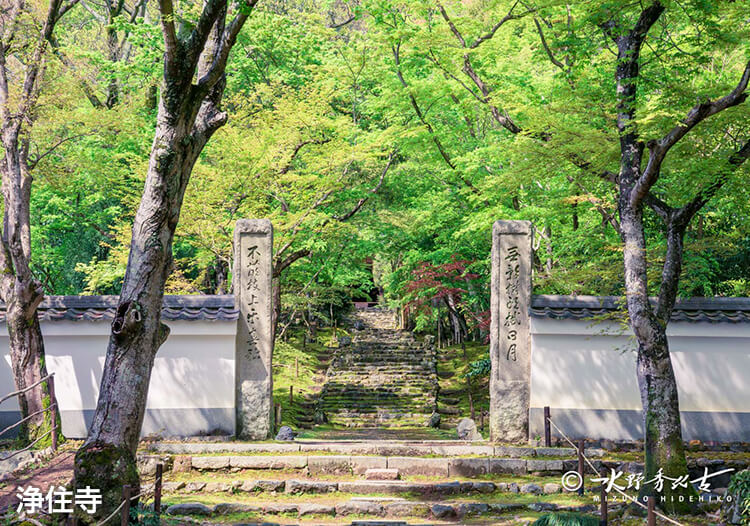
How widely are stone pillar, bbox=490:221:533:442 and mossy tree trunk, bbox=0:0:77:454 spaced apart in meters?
8.34

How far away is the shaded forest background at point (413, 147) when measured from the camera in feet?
35.3

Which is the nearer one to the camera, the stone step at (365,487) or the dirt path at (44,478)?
the dirt path at (44,478)

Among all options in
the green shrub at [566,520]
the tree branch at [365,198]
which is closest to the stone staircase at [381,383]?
the tree branch at [365,198]

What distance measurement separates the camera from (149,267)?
7.21m

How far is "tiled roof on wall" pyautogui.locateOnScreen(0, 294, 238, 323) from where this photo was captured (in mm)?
12195

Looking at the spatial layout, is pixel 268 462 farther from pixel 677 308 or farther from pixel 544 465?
pixel 677 308

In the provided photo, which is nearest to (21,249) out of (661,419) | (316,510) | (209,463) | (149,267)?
(209,463)

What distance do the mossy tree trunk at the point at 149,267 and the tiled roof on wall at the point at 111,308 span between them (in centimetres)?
489

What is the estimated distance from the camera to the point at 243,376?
1252cm

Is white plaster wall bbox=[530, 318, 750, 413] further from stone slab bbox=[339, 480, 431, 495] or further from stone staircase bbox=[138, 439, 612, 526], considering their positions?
stone slab bbox=[339, 480, 431, 495]

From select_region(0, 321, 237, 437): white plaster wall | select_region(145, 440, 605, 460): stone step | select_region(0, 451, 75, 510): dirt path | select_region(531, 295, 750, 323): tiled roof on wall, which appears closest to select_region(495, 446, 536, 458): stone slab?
select_region(145, 440, 605, 460): stone step

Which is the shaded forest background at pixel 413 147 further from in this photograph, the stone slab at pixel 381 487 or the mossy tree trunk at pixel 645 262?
the stone slab at pixel 381 487

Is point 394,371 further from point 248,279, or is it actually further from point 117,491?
point 117,491

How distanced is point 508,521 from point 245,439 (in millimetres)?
5681
